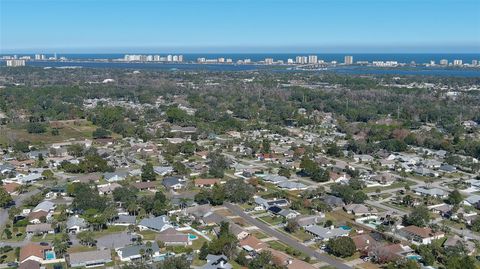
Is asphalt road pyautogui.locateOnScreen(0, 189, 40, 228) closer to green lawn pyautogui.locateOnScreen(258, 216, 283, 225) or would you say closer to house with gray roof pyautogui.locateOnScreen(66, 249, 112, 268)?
house with gray roof pyautogui.locateOnScreen(66, 249, 112, 268)

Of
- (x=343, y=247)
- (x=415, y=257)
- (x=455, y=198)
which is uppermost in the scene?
(x=455, y=198)

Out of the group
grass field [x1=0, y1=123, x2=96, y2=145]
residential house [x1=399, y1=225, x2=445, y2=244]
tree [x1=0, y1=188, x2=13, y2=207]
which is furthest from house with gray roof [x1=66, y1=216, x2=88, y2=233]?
grass field [x1=0, y1=123, x2=96, y2=145]

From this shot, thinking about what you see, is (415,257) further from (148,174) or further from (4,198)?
(4,198)

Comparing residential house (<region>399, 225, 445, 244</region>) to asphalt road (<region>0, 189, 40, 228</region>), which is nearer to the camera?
residential house (<region>399, 225, 445, 244</region>)

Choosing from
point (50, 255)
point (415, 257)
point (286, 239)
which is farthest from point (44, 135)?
point (415, 257)

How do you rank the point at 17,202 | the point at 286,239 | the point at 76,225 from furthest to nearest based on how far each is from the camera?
the point at 17,202
the point at 76,225
the point at 286,239

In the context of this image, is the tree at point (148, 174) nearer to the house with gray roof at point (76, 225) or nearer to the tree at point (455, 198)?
the house with gray roof at point (76, 225)
